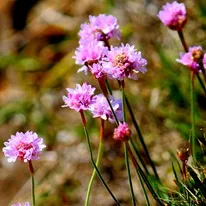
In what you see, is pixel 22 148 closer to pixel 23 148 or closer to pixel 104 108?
pixel 23 148

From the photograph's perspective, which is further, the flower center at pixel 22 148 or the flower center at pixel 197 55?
the flower center at pixel 197 55

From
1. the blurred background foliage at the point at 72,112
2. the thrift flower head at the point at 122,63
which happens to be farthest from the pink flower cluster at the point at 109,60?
the blurred background foliage at the point at 72,112

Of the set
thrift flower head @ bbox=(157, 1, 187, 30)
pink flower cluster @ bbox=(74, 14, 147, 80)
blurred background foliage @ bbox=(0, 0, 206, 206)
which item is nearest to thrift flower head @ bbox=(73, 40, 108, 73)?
pink flower cluster @ bbox=(74, 14, 147, 80)

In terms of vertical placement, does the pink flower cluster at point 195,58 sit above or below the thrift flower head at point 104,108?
above

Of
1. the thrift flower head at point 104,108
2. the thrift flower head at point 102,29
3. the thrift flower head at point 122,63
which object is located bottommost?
the thrift flower head at point 104,108

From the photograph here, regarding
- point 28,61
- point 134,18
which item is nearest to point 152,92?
point 134,18

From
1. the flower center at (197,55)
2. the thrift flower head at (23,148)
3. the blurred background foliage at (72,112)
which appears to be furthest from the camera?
the blurred background foliage at (72,112)

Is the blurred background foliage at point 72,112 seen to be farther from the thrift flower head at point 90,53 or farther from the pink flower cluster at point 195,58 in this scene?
the thrift flower head at point 90,53

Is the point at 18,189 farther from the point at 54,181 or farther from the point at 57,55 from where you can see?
the point at 57,55
